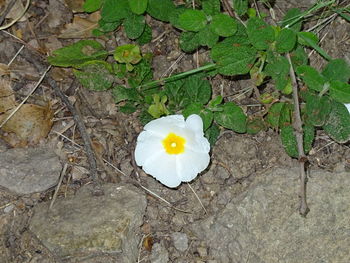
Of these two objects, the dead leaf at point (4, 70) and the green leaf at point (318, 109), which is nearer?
the green leaf at point (318, 109)

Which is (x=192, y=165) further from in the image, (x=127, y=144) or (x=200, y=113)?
(x=127, y=144)

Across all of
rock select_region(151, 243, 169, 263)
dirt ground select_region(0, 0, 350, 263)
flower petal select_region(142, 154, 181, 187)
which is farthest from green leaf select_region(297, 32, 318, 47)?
rock select_region(151, 243, 169, 263)

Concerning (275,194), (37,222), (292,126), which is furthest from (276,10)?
(37,222)

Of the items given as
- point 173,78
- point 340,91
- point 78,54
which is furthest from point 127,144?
point 340,91

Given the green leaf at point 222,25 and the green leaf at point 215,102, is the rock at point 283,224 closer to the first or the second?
the green leaf at point 215,102

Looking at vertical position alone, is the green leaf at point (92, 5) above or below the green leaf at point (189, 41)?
Answer: above

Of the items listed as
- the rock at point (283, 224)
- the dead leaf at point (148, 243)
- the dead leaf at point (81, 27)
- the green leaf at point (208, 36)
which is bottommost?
the dead leaf at point (148, 243)

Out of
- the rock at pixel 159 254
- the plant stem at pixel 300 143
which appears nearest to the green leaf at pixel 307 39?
the plant stem at pixel 300 143
